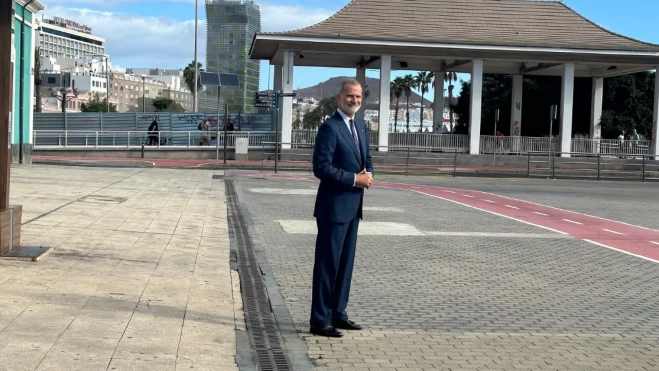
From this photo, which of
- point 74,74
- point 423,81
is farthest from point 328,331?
point 74,74

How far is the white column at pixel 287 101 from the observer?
41.6 m

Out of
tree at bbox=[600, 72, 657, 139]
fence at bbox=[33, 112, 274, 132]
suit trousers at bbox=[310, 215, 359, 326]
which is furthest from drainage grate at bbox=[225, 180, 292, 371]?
tree at bbox=[600, 72, 657, 139]

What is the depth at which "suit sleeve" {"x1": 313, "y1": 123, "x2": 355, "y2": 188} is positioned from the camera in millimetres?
6684

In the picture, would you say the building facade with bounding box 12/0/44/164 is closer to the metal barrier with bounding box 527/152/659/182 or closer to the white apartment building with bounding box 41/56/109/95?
the metal barrier with bounding box 527/152/659/182

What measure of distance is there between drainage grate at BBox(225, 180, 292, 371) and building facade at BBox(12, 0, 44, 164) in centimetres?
1961

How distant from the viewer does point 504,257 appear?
1210 centimetres

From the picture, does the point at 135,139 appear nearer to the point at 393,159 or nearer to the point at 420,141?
the point at 393,159

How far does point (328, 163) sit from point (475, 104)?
3714 centimetres

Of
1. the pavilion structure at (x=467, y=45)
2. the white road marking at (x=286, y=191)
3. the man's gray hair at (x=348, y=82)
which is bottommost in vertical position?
the white road marking at (x=286, y=191)

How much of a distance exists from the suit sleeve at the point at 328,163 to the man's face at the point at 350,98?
0.68 ft

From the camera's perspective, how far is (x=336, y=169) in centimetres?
671

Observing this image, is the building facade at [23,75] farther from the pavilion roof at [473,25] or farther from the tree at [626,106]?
the tree at [626,106]

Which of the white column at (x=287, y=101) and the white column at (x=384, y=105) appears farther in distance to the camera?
the white column at (x=384, y=105)

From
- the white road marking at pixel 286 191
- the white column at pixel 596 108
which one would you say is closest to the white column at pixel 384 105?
the white column at pixel 596 108
